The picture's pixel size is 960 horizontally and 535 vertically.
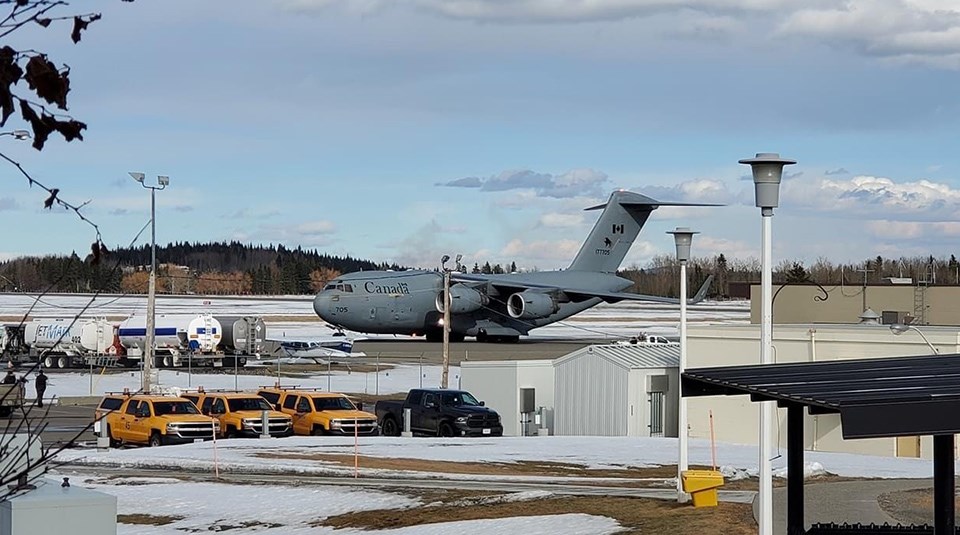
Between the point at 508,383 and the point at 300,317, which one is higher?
the point at 300,317

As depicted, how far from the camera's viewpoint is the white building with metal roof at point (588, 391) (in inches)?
1464

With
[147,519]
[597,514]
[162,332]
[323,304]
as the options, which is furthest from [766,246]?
[162,332]

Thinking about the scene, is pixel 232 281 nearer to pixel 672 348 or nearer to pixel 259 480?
pixel 672 348

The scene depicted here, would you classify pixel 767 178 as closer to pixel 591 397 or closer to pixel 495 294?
pixel 591 397

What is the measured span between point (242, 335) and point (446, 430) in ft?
114

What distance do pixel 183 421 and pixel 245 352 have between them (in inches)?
1434

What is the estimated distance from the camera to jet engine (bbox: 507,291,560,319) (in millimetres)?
69875

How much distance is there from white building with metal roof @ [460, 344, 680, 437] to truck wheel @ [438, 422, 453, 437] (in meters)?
4.23

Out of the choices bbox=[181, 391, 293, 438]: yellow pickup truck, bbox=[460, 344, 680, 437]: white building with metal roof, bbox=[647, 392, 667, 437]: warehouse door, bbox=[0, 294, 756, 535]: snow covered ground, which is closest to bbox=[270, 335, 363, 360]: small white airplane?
bbox=[460, 344, 680, 437]: white building with metal roof

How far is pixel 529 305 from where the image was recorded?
2753 inches

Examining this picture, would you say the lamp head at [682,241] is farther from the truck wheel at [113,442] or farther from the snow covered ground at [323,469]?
→ the truck wheel at [113,442]

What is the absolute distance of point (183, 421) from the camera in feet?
109

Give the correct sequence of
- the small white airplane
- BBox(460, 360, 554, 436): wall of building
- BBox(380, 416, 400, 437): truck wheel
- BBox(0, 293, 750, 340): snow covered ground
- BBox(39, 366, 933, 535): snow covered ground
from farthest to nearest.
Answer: BBox(0, 293, 750, 340): snow covered ground, the small white airplane, BBox(460, 360, 554, 436): wall of building, BBox(380, 416, 400, 437): truck wheel, BBox(39, 366, 933, 535): snow covered ground

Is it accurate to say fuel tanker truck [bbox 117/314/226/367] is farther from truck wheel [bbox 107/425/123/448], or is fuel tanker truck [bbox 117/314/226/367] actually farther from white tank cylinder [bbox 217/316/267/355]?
truck wheel [bbox 107/425/123/448]
